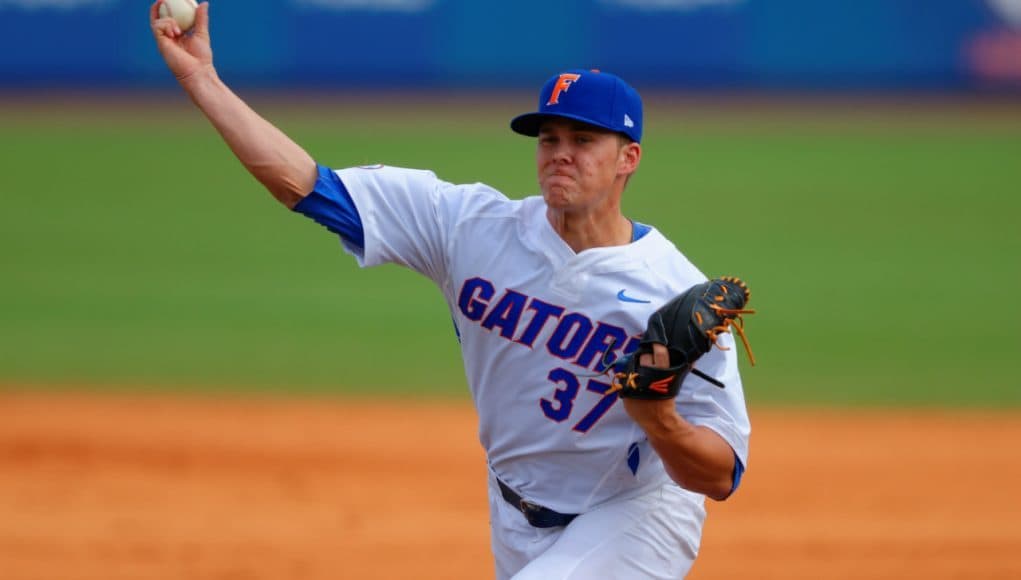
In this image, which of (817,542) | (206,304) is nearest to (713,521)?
(817,542)

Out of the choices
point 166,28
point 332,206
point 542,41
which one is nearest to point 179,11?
point 166,28

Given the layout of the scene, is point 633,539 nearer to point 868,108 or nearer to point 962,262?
point 962,262

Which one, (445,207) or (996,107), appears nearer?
(445,207)

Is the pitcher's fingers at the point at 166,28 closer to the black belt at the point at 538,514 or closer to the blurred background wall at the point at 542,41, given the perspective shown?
the black belt at the point at 538,514

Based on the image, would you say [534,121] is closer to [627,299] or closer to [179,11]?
[627,299]

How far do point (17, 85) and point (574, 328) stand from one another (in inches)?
906

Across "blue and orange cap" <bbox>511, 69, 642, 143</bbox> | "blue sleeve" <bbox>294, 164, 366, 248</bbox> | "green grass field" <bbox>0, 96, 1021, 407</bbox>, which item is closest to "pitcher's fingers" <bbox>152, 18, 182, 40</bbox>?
"blue sleeve" <bbox>294, 164, 366, 248</bbox>

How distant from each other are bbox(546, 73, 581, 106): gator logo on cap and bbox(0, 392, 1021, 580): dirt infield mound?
122 inches

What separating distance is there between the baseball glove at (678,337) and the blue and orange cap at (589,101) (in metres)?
0.62

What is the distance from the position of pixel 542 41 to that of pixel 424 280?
1042cm

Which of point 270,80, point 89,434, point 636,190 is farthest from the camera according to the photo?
point 270,80

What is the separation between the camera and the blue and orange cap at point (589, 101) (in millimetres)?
4008

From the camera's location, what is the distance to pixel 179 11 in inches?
161

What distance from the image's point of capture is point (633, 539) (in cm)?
409
